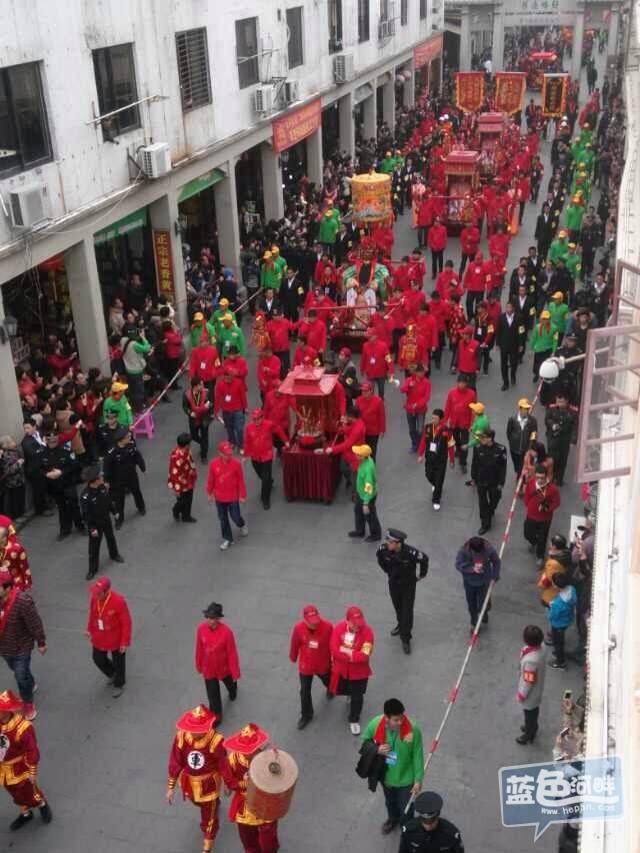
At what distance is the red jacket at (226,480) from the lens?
1088cm

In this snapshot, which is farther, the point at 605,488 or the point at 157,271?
the point at 157,271

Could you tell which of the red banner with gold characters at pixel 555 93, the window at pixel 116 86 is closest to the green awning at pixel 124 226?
the window at pixel 116 86

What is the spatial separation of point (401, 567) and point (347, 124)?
2367 centimetres

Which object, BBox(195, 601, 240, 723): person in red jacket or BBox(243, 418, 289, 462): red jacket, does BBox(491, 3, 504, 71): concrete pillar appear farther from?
BBox(195, 601, 240, 723): person in red jacket

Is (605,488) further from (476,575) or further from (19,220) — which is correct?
(19,220)

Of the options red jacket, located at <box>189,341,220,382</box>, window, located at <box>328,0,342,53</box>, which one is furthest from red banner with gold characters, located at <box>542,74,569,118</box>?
red jacket, located at <box>189,341,220,382</box>

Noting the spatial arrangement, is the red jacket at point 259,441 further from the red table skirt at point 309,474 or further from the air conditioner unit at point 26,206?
the air conditioner unit at point 26,206

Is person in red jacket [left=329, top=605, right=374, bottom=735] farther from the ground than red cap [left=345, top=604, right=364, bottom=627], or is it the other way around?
red cap [left=345, top=604, right=364, bottom=627]

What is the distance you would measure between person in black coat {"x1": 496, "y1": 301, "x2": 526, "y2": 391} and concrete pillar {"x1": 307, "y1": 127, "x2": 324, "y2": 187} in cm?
1291

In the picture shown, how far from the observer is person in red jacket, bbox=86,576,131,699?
336 inches

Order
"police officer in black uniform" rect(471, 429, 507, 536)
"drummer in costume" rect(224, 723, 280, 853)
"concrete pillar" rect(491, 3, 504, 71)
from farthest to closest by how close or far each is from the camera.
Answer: "concrete pillar" rect(491, 3, 504, 71), "police officer in black uniform" rect(471, 429, 507, 536), "drummer in costume" rect(224, 723, 280, 853)

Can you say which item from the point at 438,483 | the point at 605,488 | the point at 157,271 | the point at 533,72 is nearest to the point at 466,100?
the point at 533,72

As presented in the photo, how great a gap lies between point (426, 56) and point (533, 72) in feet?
38.3

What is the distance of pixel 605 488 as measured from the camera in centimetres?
868
